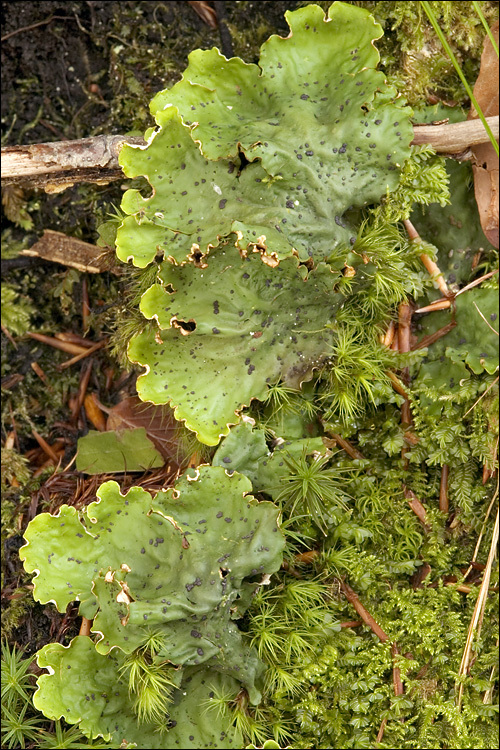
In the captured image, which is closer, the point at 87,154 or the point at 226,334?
the point at 226,334

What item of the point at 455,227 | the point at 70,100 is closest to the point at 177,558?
the point at 455,227

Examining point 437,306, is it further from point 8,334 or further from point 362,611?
point 8,334


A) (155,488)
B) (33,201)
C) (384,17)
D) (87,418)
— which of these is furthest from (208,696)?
(384,17)

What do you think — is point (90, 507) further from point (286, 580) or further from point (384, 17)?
point (384, 17)

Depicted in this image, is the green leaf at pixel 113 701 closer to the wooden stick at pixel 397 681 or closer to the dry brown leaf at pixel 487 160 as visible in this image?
the wooden stick at pixel 397 681

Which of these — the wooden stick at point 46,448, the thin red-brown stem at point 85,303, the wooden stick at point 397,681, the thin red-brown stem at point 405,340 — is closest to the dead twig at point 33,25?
the thin red-brown stem at point 85,303
